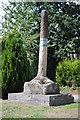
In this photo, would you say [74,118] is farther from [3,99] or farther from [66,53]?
[66,53]

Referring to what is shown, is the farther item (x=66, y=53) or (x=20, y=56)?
(x=66, y=53)

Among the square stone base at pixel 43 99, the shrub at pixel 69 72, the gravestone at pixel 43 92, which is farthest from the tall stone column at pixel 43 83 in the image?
the shrub at pixel 69 72

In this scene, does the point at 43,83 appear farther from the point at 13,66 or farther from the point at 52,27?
the point at 52,27

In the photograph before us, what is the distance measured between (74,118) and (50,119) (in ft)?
1.82

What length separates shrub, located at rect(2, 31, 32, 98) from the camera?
9555 mm

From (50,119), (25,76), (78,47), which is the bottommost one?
(50,119)

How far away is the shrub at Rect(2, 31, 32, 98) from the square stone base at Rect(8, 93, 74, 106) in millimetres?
1230

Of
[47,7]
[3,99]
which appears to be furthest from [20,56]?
[47,7]

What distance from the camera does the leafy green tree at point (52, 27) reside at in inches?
654

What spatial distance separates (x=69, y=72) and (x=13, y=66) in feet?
17.3

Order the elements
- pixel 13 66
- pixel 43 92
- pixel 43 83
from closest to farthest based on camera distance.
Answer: pixel 43 92 < pixel 43 83 < pixel 13 66

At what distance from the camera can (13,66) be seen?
31.8 ft

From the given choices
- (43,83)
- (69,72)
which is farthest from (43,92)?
(69,72)

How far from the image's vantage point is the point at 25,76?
1002cm
